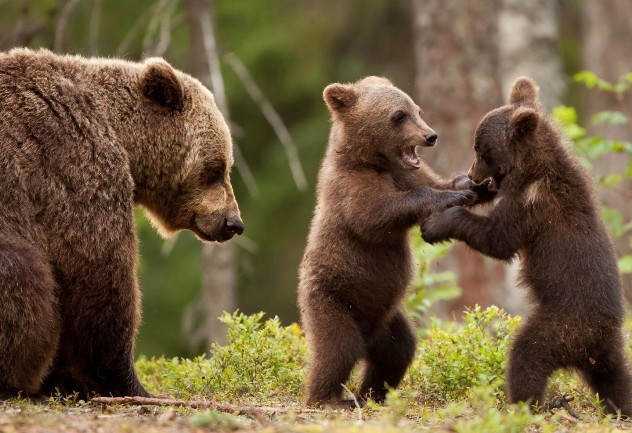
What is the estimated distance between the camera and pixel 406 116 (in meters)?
8.48

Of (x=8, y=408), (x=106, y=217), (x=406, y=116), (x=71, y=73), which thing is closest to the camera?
(x=8, y=408)

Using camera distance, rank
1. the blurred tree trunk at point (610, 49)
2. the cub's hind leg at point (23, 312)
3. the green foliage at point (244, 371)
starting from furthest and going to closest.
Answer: the blurred tree trunk at point (610, 49), the green foliage at point (244, 371), the cub's hind leg at point (23, 312)

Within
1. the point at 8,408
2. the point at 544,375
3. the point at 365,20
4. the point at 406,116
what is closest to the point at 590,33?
the point at 365,20

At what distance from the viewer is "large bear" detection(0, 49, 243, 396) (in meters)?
7.16

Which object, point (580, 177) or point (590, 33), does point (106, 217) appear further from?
point (590, 33)

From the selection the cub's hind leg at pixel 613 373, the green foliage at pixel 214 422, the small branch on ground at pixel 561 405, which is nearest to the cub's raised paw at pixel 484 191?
the cub's hind leg at pixel 613 373

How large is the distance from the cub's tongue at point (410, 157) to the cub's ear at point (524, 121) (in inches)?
32.7

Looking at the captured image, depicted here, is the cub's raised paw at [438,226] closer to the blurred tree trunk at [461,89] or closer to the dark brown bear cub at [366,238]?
the dark brown bear cub at [366,238]

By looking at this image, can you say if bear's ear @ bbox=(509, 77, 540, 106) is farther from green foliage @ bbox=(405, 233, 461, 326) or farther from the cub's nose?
green foliage @ bbox=(405, 233, 461, 326)

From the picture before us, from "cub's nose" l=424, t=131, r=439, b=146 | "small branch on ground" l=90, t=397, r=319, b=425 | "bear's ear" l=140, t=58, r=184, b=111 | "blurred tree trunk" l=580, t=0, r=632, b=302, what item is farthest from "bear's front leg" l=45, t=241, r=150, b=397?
"blurred tree trunk" l=580, t=0, r=632, b=302

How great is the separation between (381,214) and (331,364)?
1.15 metres

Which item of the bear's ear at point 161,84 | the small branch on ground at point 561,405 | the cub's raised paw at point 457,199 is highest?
the bear's ear at point 161,84

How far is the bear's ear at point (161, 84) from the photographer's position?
8.05 meters

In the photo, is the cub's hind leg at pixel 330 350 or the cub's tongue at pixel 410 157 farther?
the cub's tongue at pixel 410 157
